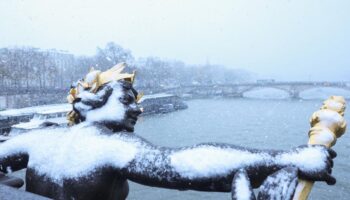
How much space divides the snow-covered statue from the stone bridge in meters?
47.9

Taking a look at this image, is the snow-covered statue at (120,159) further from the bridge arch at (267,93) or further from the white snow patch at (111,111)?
the bridge arch at (267,93)

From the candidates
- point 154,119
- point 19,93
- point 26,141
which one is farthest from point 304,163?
point 19,93

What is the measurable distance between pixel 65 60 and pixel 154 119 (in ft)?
102

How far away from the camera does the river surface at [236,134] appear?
1295cm

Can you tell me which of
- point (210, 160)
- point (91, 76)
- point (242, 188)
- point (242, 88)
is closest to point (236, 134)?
point (91, 76)

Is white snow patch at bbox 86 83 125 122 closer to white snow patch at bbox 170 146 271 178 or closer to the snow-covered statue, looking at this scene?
the snow-covered statue

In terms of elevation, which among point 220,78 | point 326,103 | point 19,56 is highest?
point 326,103

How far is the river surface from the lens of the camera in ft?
42.5

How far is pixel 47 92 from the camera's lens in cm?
3591

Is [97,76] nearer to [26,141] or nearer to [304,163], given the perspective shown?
[26,141]

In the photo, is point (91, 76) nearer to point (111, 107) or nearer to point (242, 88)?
point (111, 107)

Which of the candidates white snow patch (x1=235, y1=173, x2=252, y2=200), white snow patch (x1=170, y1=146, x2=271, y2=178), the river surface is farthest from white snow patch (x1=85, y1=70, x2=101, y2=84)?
the river surface

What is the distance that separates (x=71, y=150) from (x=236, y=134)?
22980mm

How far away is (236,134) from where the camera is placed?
79.9 ft
